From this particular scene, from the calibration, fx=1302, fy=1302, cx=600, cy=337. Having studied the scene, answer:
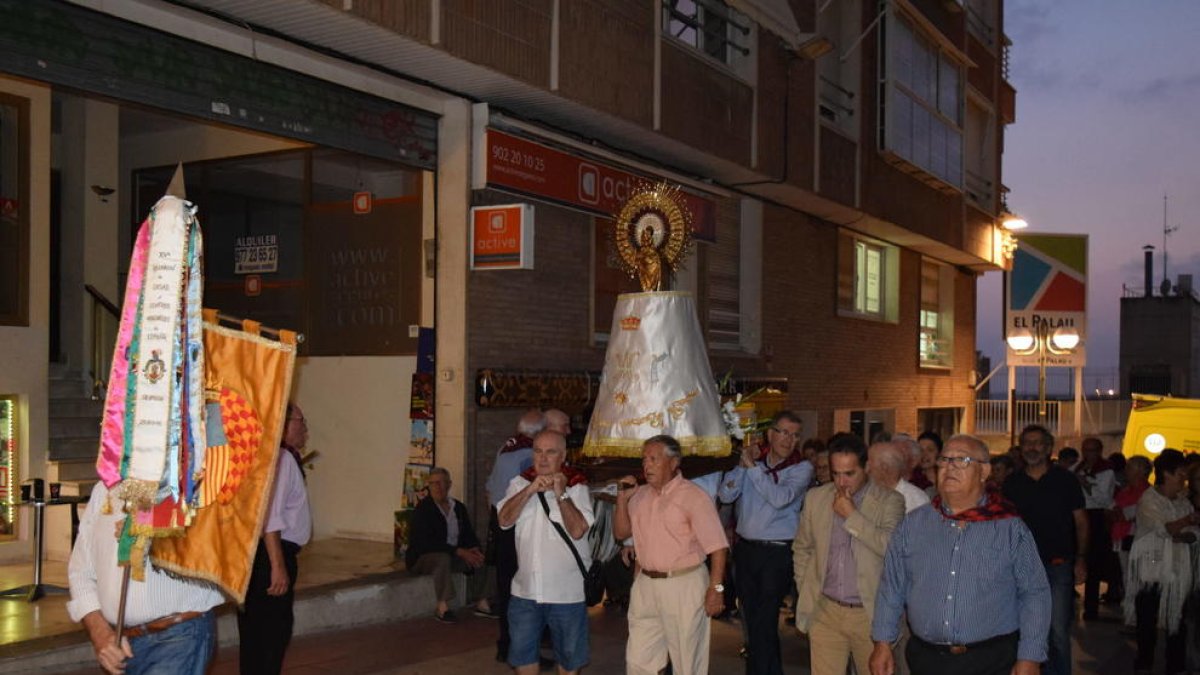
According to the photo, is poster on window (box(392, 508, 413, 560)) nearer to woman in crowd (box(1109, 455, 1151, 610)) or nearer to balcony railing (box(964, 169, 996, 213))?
woman in crowd (box(1109, 455, 1151, 610))

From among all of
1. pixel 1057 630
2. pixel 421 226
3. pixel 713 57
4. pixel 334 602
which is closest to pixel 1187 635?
pixel 1057 630

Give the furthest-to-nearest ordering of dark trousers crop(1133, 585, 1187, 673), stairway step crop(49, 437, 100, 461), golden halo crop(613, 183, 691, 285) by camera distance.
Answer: stairway step crop(49, 437, 100, 461), dark trousers crop(1133, 585, 1187, 673), golden halo crop(613, 183, 691, 285)

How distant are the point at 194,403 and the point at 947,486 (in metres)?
3.37

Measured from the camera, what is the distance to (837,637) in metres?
7.34

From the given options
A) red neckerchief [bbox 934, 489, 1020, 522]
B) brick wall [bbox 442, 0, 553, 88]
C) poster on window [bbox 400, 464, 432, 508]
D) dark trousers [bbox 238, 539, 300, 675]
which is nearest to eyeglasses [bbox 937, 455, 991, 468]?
red neckerchief [bbox 934, 489, 1020, 522]

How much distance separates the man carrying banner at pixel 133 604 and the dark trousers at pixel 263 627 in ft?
7.26

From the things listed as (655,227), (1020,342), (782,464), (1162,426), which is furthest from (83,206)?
(1020,342)

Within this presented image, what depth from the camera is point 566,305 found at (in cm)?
1395

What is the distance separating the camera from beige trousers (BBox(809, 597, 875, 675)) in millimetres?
7223

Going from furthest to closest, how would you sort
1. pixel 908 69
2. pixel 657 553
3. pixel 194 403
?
pixel 908 69
pixel 657 553
pixel 194 403

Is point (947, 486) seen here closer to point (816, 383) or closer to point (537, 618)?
point (537, 618)

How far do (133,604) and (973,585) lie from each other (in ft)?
11.9

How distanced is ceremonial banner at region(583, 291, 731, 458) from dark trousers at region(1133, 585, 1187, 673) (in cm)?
400

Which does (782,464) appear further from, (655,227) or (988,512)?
(988,512)
